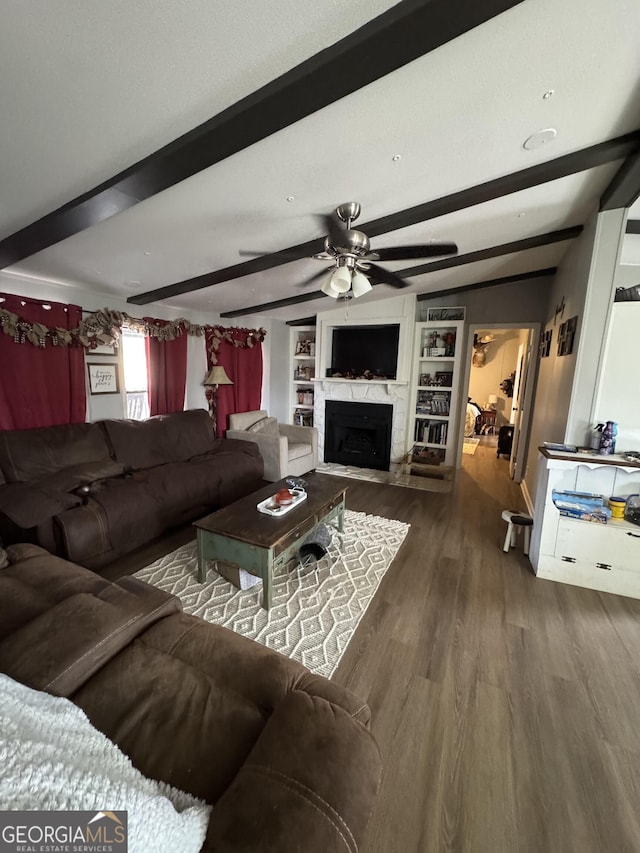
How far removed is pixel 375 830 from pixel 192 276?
370 cm

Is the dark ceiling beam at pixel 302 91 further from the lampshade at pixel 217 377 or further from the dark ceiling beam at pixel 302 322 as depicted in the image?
the dark ceiling beam at pixel 302 322

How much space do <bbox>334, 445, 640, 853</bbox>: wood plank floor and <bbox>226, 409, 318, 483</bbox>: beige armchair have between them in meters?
1.93

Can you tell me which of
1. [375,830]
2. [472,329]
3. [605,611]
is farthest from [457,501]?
[375,830]

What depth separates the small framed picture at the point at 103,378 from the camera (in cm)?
341

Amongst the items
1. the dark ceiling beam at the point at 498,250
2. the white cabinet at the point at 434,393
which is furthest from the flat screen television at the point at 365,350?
the dark ceiling beam at the point at 498,250

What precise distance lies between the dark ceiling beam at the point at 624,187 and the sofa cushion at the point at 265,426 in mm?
3755

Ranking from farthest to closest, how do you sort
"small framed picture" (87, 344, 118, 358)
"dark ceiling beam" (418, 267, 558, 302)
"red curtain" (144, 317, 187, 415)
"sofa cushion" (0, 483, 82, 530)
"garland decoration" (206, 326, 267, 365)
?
"garland decoration" (206, 326, 267, 365) → "dark ceiling beam" (418, 267, 558, 302) → "red curtain" (144, 317, 187, 415) → "small framed picture" (87, 344, 118, 358) → "sofa cushion" (0, 483, 82, 530)

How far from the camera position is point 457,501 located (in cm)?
384

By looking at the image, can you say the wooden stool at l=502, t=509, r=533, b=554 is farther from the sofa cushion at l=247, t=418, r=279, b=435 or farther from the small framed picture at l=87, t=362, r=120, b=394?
the small framed picture at l=87, t=362, r=120, b=394

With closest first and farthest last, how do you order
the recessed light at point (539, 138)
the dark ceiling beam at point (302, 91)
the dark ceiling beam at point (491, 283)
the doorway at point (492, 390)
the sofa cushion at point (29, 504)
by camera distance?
the dark ceiling beam at point (302, 91) → the recessed light at point (539, 138) → the sofa cushion at point (29, 504) → the dark ceiling beam at point (491, 283) → the doorway at point (492, 390)

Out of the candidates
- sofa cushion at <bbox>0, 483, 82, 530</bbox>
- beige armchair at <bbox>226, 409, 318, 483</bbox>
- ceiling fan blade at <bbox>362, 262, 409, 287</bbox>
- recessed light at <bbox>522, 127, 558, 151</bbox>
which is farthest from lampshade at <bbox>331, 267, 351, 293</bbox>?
sofa cushion at <bbox>0, 483, 82, 530</bbox>

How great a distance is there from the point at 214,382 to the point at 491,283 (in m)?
3.81

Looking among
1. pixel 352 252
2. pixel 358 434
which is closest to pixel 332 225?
pixel 352 252

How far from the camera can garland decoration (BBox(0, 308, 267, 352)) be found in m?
2.75
